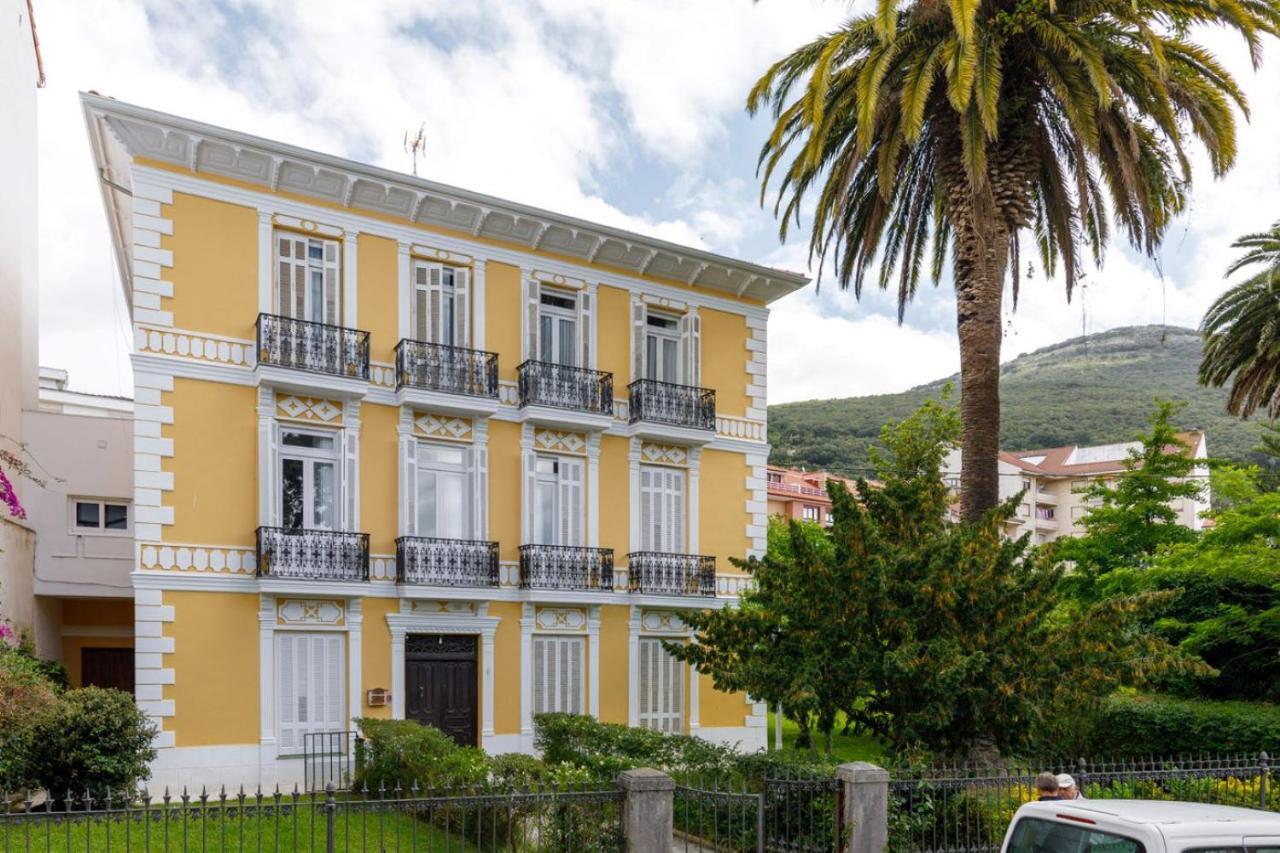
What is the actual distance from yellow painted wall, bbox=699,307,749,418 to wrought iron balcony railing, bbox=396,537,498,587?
6193 millimetres

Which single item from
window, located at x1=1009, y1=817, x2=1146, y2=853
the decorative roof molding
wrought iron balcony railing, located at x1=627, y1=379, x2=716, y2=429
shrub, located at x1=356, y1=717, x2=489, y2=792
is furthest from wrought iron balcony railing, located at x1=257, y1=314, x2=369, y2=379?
window, located at x1=1009, y1=817, x2=1146, y2=853

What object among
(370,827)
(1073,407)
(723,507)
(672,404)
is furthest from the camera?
(1073,407)

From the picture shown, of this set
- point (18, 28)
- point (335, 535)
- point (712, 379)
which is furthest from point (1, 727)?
point (18, 28)

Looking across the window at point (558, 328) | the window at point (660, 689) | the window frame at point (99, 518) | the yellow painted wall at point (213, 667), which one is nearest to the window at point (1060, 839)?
the yellow painted wall at point (213, 667)

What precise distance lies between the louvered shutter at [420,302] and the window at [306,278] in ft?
4.79

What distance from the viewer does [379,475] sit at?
64.5 ft

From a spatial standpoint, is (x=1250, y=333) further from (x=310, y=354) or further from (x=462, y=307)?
(x=310, y=354)

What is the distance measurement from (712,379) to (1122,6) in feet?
33.8

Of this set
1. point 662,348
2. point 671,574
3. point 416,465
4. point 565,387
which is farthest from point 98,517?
point 662,348

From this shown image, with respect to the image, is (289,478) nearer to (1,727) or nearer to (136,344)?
(136,344)

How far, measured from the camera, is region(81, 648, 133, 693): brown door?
24.5m

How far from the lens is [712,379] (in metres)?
23.6

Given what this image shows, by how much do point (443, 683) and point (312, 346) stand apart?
6392 millimetres

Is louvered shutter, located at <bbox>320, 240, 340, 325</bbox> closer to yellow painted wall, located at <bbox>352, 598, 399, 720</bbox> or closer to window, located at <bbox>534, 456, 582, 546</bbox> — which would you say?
window, located at <bbox>534, 456, 582, 546</bbox>
